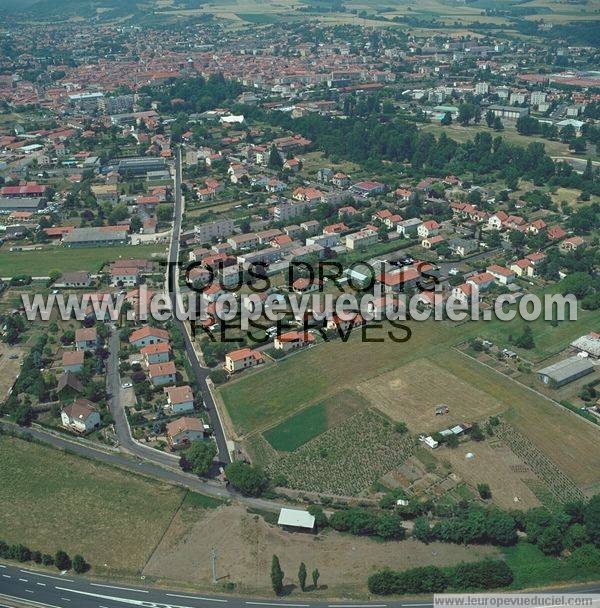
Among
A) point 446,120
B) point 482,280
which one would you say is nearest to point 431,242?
point 482,280

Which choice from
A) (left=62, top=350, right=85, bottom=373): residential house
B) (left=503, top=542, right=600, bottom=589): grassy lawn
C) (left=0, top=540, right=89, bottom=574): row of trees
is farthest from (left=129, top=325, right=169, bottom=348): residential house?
(left=503, top=542, right=600, bottom=589): grassy lawn

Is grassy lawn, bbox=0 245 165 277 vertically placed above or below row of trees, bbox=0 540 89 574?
→ below

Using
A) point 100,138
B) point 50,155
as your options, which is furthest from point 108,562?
point 100,138

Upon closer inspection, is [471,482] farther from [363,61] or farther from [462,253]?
[363,61]

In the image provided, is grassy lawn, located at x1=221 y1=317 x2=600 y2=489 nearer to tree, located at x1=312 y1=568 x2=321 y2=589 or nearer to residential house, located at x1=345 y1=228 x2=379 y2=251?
tree, located at x1=312 y1=568 x2=321 y2=589

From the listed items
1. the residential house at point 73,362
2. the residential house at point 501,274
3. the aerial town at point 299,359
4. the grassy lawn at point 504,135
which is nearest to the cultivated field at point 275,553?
the aerial town at point 299,359

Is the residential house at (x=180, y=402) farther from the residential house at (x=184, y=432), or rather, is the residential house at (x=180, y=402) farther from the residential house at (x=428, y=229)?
the residential house at (x=428, y=229)
